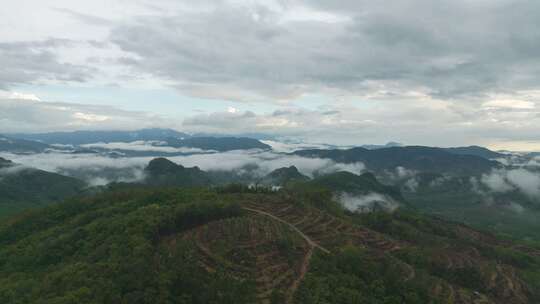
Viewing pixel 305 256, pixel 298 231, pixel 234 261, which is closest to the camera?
pixel 234 261

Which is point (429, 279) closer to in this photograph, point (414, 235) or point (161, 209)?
point (414, 235)

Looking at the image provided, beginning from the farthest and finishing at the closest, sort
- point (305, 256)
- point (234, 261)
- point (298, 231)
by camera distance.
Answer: point (298, 231), point (305, 256), point (234, 261)

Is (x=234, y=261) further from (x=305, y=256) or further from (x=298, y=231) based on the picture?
(x=298, y=231)

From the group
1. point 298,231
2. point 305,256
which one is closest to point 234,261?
point 305,256

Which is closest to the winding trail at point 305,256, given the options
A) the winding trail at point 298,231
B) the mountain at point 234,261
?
the winding trail at point 298,231

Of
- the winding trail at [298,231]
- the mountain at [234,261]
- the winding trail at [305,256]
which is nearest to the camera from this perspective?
the mountain at [234,261]

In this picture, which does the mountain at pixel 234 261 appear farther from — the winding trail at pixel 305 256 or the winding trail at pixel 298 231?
the winding trail at pixel 298 231

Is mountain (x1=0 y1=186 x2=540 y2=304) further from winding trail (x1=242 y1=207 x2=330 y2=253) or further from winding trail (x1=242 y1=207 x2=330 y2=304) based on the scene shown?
winding trail (x1=242 y1=207 x2=330 y2=253)

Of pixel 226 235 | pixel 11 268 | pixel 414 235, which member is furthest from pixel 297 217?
pixel 11 268

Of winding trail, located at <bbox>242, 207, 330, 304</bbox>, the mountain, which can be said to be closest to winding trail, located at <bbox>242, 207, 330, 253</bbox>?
winding trail, located at <bbox>242, 207, 330, 304</bbox>
